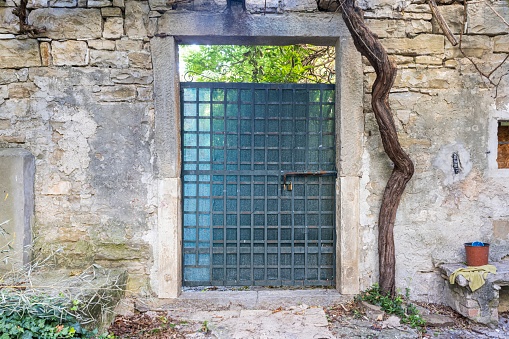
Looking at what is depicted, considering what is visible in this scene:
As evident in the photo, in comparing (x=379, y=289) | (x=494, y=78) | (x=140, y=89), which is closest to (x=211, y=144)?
(x=140, y=89)

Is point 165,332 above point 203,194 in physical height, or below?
below

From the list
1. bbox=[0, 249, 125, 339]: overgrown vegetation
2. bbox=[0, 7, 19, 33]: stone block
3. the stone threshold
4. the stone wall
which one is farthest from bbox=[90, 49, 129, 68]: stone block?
the stone threshold

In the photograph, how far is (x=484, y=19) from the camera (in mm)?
3291

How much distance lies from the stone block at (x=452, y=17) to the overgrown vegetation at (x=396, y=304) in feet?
8.06

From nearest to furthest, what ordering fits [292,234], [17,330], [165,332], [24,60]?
[17,330]
[165,332]
[24,60]
[292,234]

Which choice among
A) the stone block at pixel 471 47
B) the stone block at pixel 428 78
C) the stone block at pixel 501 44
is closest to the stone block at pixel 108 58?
the stone block at pixel 428 78

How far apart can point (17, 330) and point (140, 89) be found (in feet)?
6.77

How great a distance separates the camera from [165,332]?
9.48 feet

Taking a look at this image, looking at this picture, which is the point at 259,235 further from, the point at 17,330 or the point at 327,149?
the point at 17,330

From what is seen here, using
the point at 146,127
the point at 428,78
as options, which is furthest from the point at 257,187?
the point at 428,78

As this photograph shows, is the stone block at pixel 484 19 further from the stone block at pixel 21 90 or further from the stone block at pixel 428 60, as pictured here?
the stone block at pixel 21 90

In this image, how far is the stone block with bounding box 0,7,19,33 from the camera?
126 inches

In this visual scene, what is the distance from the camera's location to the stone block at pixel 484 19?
10.8 feet

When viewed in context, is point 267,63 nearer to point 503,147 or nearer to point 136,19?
point 136,19
